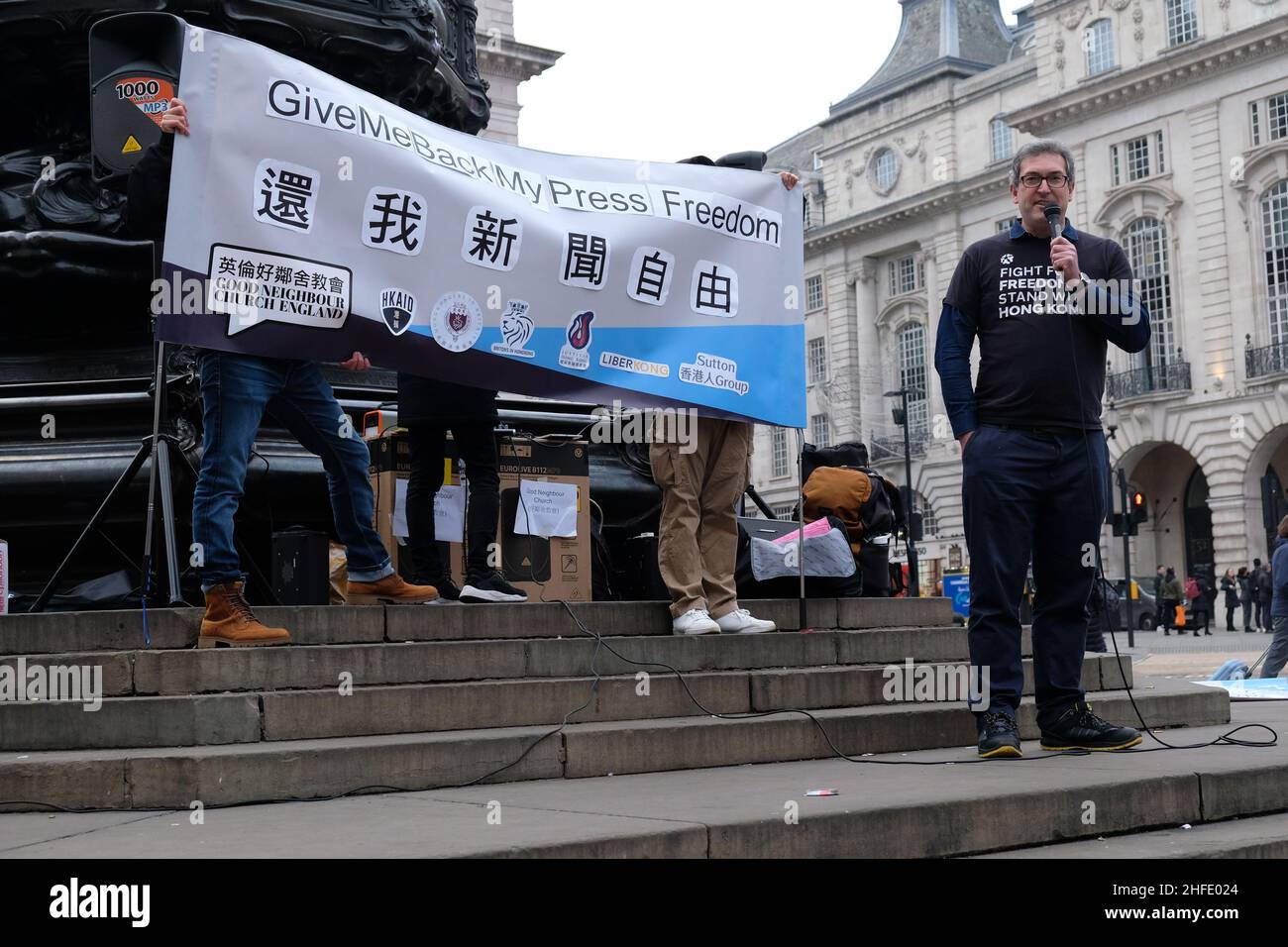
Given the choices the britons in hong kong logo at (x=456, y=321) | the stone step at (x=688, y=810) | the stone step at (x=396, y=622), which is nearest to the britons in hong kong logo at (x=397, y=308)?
the britons in hong kong logo at (x=456, y=321)

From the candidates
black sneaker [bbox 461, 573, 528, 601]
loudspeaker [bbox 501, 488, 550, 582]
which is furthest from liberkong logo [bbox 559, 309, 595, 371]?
black sneaker [bbox 461, 573, 528, 601]

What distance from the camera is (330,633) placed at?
616 centimetres

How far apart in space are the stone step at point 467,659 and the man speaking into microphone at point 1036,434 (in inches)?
51.5

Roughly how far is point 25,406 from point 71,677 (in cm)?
346

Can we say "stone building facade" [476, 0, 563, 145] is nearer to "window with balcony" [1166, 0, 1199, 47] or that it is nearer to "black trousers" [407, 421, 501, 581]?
"window with balcony" [1166, 0, 1199, 47]

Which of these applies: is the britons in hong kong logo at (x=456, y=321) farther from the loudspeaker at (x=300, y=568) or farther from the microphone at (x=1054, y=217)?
the microphone at (x=1054, y=217)

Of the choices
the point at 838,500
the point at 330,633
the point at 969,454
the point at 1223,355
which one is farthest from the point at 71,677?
the point at 1223,355

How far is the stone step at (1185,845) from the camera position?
14.2 feet

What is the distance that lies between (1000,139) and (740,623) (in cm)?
5599

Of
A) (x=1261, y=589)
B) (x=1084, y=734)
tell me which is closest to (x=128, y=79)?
(x=1084, y=734)

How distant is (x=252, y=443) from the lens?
6371mm

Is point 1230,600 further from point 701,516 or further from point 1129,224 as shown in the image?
point 701,516
